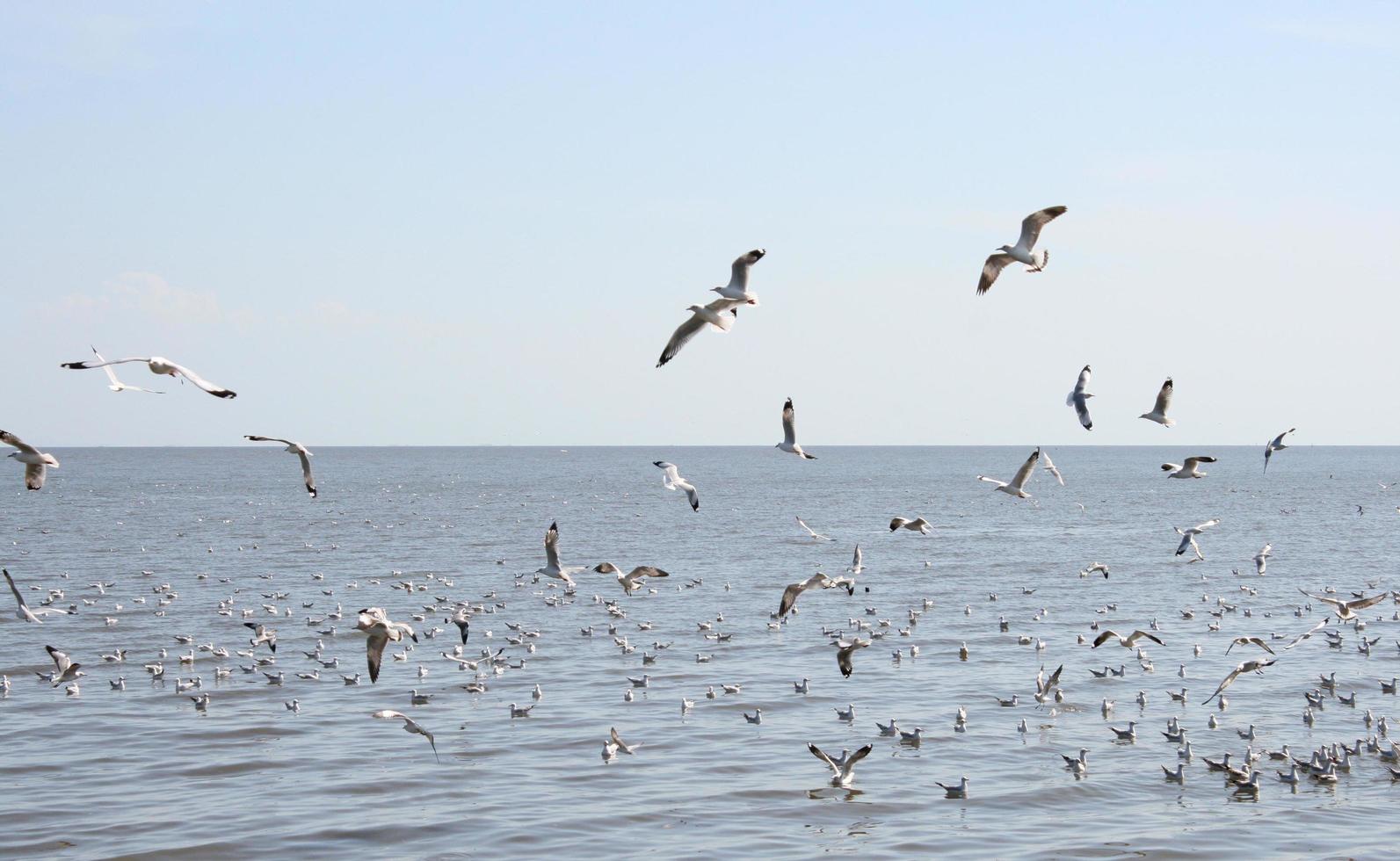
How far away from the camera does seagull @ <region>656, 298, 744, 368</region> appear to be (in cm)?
1647

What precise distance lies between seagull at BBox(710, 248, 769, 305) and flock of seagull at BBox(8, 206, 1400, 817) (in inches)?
0.6

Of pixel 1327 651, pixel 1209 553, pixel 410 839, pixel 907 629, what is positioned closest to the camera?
pixel 410 839

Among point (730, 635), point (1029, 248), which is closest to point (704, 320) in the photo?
point (1029, 248)

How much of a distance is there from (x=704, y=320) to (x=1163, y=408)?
7.82 meters

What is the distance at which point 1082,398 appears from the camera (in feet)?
65.1

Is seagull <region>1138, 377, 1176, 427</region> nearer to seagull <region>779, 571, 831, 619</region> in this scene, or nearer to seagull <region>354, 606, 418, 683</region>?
seagull <region>779, 571, 831, 619</region>

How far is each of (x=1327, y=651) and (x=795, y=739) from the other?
44.4ft

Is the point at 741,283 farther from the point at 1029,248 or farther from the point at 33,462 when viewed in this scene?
the point at 33,462

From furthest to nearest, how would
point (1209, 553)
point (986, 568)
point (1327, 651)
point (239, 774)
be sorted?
point (1209, 553) → point (986, 568) → point (1327, 651) → point (239, 774)

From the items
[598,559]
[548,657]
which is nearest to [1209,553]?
[598,559]

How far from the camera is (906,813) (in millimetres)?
19438

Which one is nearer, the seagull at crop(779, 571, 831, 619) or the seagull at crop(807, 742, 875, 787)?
the seagull at crop(807, 742, 875, 787)

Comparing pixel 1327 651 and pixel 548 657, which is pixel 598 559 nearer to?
pixel 548 657

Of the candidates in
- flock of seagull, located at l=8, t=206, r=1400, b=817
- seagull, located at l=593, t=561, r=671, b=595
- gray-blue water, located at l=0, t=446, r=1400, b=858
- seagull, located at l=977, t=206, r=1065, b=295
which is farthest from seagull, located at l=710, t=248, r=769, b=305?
gray-blue water, located at l=0, t=446, r=1400, b=858
